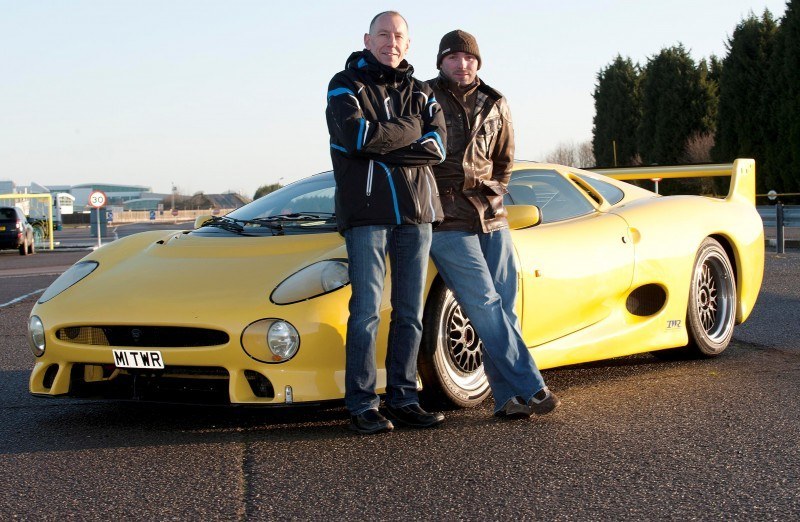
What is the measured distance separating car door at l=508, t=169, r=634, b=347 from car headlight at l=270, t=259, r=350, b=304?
98 cm

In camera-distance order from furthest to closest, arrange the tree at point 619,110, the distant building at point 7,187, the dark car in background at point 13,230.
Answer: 1. the distant building at point 7,187
2. the tree at point 619,110
3. the dark car in background at point 13,230

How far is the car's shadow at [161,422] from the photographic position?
4520 mm

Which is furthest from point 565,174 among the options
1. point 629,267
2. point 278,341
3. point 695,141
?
point 695,141

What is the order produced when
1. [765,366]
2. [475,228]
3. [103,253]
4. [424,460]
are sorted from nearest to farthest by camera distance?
[424,460]
[475,228]
[103,253]
[765,366]

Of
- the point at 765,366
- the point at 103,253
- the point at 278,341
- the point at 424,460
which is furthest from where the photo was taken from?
the point at 765,366

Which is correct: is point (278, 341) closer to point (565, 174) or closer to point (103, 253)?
point (103, 253)

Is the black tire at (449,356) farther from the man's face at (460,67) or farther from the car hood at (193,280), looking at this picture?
the man's face at (460,67)

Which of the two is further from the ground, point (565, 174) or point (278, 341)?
point (565, 174)

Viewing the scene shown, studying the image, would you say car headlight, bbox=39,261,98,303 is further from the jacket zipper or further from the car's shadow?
the jacket zipper

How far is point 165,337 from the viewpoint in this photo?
4.61 metres

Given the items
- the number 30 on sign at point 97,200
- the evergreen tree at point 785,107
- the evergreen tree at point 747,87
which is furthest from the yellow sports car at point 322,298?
the evergreen tree at point 747,87

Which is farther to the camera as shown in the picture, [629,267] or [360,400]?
[629,267]

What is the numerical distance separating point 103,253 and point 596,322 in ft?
8.30

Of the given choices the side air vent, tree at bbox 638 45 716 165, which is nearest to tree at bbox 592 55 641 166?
tree at bbox 638 45 716 165
